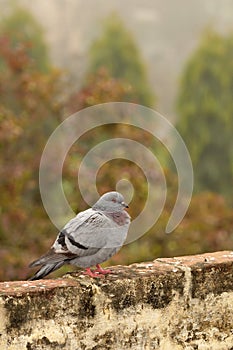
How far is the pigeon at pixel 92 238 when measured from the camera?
4.20 metres

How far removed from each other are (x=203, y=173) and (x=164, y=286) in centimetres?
1795

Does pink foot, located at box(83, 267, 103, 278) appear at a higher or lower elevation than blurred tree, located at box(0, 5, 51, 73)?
lower

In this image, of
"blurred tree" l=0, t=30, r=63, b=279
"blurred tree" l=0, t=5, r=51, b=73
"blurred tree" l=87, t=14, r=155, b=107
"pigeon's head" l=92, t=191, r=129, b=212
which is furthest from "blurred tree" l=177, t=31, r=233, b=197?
"pigeon's head" l=92, t=191, r=129, b=212

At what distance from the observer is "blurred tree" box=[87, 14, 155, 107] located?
2208 centimetres

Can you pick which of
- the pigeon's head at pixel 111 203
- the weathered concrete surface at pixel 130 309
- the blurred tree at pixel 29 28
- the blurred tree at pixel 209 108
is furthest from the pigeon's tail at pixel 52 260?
the blurred tree at pixel 209 108

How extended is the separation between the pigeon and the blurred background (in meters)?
5.67

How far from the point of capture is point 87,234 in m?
4.20

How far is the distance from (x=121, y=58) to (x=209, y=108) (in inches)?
129

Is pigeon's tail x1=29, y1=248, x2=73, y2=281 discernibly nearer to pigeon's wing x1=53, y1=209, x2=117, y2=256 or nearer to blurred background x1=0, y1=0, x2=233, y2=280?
pigeon's wing x1=53, y1=209, x2=117, y2=256

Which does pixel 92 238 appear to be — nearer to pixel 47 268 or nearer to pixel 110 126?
pixel 47 268

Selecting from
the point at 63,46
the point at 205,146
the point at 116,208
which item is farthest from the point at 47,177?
the point at 63,46

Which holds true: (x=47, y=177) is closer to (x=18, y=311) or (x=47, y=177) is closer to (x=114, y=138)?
(x=114, y=138)

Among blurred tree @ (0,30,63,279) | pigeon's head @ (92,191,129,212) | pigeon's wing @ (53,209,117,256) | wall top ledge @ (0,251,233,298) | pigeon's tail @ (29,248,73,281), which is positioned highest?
blurred tree @ (0,30,63,279)

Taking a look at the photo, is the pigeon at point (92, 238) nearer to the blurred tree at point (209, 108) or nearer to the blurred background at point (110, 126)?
the blurred background at point (110, 126)
